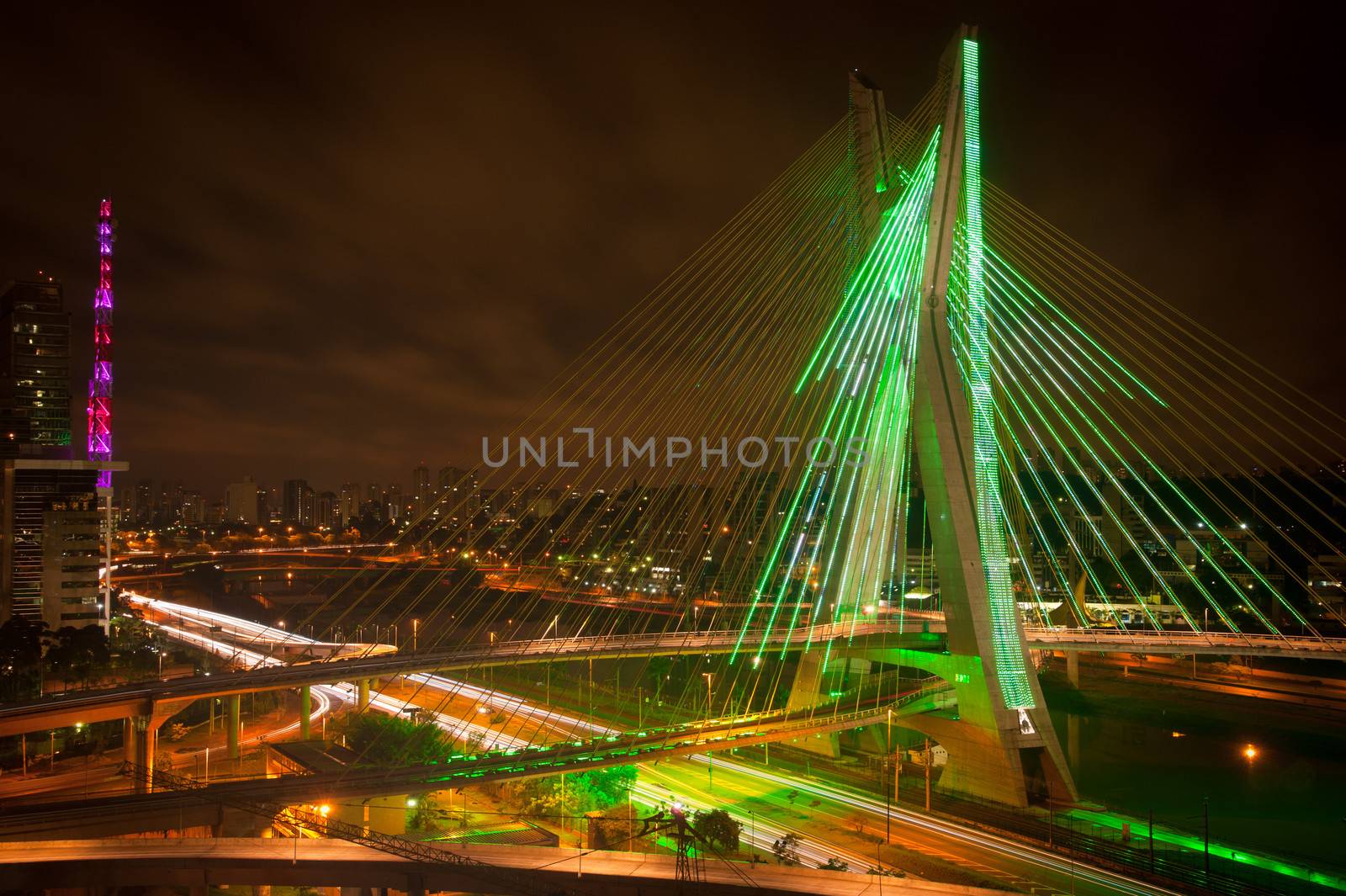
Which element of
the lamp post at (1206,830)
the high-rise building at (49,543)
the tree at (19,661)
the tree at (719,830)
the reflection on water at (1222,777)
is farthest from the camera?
the high-rise building at (49,543)

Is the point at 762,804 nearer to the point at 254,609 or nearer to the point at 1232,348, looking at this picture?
the point at 1232,348

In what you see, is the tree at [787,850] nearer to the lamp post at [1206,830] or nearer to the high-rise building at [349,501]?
the lamp post at [1206,830]

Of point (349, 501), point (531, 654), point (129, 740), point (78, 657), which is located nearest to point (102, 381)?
point (78, 657)

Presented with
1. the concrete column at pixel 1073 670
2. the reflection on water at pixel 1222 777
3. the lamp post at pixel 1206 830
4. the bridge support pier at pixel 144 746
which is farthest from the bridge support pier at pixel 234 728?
the concrete column at pixel 1073 670

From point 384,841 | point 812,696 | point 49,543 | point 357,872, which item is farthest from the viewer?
point 49,543

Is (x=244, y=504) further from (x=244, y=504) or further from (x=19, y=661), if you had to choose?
(x=19, y=661)

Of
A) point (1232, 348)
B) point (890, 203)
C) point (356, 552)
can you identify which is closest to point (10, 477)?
point (890, 203)
